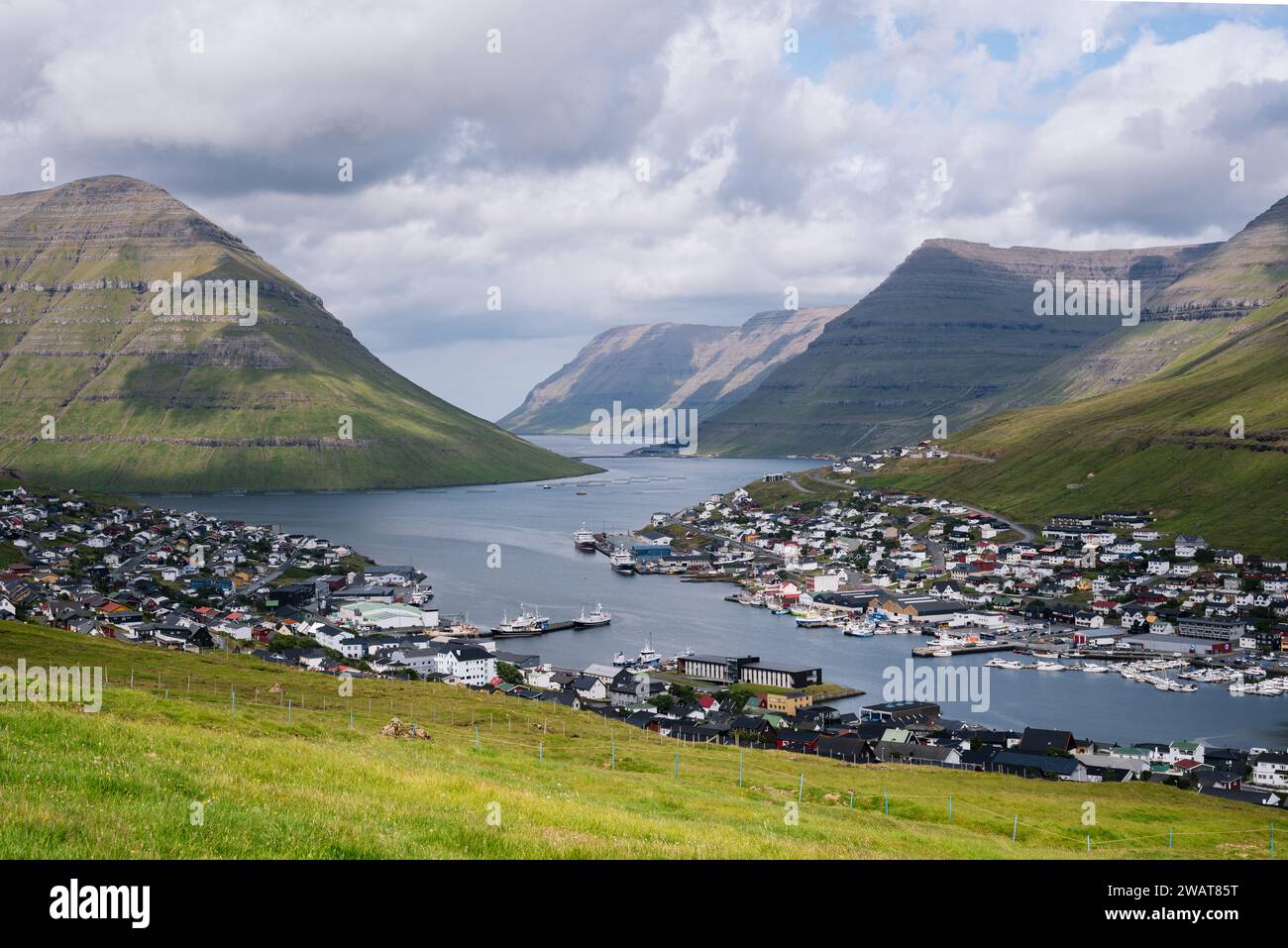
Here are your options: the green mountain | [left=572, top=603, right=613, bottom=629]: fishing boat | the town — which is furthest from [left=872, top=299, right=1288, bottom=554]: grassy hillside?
[left=572, top=603, right=613, bottom=629]: fishing boat

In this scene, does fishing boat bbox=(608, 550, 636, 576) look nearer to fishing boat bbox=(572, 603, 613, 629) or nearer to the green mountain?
fishing boat bbox=(572, 603, 613, 629)

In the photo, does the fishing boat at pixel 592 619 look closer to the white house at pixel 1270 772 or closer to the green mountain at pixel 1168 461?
the white house at pixel 1270 772

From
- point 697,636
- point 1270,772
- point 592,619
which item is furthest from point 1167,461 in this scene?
point 1270,772

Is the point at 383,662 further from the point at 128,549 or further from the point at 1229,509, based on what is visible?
the point at 1229,509

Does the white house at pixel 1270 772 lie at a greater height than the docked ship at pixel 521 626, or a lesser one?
lesser

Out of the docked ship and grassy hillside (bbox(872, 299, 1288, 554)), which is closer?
the docked ship

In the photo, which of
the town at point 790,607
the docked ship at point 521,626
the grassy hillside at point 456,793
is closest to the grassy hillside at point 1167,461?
the town at point 790,607

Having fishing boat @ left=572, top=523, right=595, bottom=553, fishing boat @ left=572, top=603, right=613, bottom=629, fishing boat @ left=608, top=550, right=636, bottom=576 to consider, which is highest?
fishing boat @ left=572, top=523, right=595, bottom=553
